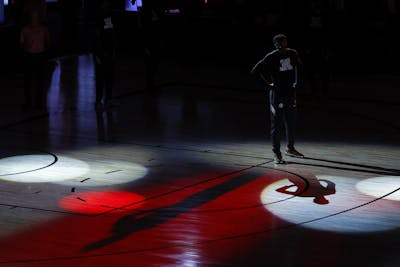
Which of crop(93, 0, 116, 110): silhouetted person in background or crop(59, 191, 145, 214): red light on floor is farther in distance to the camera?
crop(93, 0, 116, 110): silhouetted person in background

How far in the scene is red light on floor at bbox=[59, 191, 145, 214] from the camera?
10.6m

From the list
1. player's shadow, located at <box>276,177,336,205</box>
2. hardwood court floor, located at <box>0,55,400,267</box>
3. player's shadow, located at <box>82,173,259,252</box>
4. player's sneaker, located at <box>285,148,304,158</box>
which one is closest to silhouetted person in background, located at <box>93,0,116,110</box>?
hardwood court floor, located at <box>0,55,400,267</box>

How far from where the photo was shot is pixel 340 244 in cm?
942

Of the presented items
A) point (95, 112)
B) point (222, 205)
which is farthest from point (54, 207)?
point (95, 112)

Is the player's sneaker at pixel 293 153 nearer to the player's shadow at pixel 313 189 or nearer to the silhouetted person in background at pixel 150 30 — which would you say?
the player's shadow at pixel 313 189

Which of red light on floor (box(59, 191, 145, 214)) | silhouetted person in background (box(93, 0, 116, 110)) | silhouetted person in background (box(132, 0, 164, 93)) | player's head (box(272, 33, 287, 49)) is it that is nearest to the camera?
red light on floor (box(59, 191, 145, 214))

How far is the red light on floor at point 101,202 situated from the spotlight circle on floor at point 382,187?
2.81 meters

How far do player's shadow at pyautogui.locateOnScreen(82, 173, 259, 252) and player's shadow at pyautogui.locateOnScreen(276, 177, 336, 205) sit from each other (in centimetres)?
63

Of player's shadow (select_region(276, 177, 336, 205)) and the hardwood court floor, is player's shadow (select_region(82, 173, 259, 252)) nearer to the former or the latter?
the hardwood court floor

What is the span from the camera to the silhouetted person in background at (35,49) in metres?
16.6

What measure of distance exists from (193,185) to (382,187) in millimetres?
2375

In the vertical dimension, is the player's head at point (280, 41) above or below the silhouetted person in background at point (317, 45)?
above

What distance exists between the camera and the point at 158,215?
10461 millimetres

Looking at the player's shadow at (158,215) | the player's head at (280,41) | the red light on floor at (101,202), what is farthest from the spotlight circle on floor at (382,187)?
the red light on floor at (101,202)
